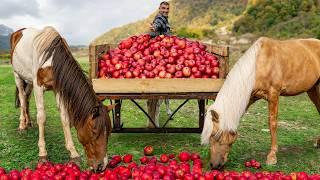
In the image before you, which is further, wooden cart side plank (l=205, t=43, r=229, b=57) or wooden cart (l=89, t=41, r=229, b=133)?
wooden cart side plank (l=205, t=43, r=229, b=57)

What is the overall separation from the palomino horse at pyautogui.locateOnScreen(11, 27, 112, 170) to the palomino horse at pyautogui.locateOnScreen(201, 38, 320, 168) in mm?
1427

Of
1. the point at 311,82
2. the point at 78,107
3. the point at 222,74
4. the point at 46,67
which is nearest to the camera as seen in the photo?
the point at 78,107

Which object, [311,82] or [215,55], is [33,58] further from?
[311,82]

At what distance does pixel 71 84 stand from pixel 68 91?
102 millimetres

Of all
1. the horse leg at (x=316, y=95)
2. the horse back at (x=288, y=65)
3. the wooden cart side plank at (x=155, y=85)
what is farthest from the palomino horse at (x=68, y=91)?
the horse leg at (x=316, y=95)

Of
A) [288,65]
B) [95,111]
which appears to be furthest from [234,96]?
[95,111]

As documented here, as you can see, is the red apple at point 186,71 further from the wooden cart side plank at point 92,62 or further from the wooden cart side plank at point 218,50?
the wooden cart side plank at point 92,62

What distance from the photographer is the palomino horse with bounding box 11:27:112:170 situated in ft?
18.4

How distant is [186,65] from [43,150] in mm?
2521


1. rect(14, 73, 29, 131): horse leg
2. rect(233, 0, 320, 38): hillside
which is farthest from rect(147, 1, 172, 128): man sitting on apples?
rect(233, 0, 320, 38): hillside

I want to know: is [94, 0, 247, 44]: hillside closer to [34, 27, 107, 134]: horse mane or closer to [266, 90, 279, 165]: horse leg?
[34, 27, 107, 134]: horse mane

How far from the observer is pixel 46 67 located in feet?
21.0

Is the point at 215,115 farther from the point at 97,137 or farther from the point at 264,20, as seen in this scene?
the point at 264,20

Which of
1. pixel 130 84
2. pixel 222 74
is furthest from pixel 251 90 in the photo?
pixel 130 84
